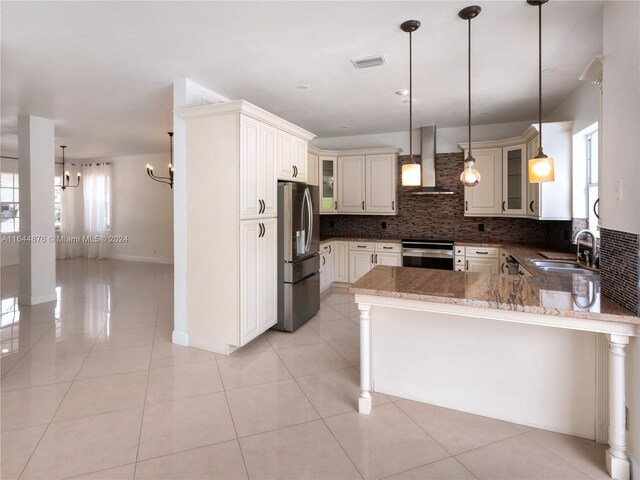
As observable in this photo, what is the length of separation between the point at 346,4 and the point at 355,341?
2.89 m

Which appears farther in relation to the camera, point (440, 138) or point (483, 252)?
point (440, 138)

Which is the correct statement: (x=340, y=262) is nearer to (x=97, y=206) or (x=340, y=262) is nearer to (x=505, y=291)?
(x=505, y=291)

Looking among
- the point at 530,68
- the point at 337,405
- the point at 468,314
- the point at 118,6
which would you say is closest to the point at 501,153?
the point at 530,68

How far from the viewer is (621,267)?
1887 mm

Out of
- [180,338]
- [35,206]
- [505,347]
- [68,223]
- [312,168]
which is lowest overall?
[180,338]

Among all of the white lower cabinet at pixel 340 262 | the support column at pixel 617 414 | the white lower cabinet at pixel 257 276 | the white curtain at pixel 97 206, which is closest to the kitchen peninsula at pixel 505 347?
the support column at pixel 617 414

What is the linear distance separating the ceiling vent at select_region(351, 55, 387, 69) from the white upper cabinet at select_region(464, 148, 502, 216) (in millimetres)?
2629

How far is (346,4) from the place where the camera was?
7.17ft

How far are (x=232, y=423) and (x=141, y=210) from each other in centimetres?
775

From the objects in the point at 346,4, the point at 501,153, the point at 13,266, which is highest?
the point at 346,4

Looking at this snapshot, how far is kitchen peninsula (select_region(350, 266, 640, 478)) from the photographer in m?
1.79

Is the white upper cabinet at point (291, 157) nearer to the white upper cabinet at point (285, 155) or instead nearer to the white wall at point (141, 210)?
the white upper cabinet at point (285, 155)

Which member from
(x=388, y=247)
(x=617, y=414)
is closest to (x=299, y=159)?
(x=388, y=247)

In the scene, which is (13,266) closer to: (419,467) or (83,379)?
(83,379)
